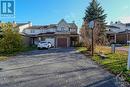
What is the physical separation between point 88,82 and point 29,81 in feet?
9.13

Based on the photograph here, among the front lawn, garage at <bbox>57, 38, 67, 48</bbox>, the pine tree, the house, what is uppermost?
the pine tree

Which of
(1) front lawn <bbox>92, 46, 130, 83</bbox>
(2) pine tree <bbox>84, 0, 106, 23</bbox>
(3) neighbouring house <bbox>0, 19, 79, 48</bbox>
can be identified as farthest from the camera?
(3) neighbouring house <bbox>0, 19, 79, 48</bbox>

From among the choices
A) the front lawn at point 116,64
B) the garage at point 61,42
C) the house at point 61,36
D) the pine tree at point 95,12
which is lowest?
Answer: the front lawn at point 116,64

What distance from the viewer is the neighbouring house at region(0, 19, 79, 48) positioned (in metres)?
55.0

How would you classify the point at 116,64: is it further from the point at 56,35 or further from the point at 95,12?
the point at 56,35

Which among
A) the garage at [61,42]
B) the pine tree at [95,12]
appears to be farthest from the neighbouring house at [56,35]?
the pine tree at [95,12]

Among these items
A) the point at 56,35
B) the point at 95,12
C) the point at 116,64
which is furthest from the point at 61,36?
the point at 116,64

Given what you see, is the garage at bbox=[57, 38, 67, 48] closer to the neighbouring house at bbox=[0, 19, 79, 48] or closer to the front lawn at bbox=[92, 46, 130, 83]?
the neighbouring house at bbox=[0, 19, 79, 48]

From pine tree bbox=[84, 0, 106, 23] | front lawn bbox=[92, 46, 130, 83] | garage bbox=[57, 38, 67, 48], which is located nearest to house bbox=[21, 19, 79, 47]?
garage bbox=[57, 38, 67, 48]

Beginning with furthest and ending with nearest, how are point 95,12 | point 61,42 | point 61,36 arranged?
point 61,36 → point 61,42 → point 95,12

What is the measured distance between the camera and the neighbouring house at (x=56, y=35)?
180 ft

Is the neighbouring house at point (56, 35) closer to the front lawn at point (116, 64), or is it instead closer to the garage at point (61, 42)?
the garage at point (61, 42)

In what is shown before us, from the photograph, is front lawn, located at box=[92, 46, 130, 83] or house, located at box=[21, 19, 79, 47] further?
house, located at box=[21, 19, 79, 47]

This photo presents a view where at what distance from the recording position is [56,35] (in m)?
55.5
